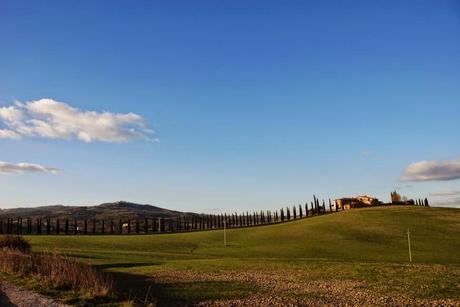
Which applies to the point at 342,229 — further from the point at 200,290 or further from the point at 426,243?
the point at 200,290

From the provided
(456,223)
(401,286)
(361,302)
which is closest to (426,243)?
(456,223)

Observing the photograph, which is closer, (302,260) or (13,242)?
(302,260)

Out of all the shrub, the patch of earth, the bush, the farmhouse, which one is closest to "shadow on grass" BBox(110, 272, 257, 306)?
the patch of earth

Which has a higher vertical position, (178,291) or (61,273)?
(61,273)

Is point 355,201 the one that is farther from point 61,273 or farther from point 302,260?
point 61,273

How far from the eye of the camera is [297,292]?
17.5 meters

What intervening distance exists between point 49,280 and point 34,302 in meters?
3.17

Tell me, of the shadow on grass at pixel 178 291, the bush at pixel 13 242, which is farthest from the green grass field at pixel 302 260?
the bush at pixel 13 242

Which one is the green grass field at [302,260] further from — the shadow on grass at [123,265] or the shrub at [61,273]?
Result: the shrub at [61,273]

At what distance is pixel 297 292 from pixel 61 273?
29.4ft

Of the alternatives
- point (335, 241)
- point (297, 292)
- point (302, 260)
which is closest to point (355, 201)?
point (335, 241)

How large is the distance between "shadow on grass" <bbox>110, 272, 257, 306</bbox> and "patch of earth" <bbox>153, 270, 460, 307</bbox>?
0.59 m

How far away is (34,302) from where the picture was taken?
1496 cm

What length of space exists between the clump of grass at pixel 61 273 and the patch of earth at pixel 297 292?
341 cm
